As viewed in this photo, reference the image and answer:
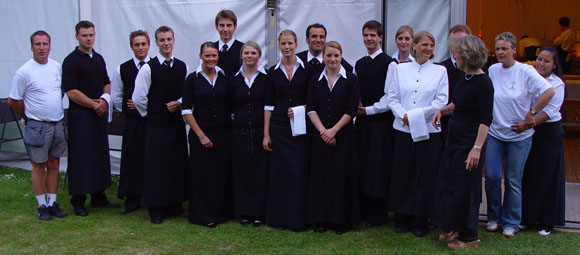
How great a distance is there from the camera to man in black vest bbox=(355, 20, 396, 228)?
15.6 feet

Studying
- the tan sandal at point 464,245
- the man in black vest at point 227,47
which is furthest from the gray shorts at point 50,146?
the tan sandal at point 464,245

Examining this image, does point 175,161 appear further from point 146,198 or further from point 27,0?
point 27,0

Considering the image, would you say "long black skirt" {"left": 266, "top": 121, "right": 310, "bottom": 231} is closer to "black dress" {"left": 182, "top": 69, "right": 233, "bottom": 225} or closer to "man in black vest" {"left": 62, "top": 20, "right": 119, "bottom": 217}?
"black dress" {"left": 182, "top": 69, "right": 233, "bottom": 225}

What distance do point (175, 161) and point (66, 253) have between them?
4.06 feet

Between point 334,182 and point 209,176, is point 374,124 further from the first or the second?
point 209,176

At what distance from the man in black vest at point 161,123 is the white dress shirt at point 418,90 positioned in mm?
1860

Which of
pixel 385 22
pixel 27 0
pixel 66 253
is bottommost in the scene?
pixel 66 253

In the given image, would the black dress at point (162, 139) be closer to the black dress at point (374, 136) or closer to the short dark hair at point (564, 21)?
the black dress at point (374, 136)

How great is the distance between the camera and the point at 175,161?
5168mm

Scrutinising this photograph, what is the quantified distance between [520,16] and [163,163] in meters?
8.99

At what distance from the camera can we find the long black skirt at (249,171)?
4.89 m

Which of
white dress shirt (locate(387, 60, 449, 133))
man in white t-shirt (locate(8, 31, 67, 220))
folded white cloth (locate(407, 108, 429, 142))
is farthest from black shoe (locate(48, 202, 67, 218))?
folded white cloth (locate(407, 108, 429, 142))

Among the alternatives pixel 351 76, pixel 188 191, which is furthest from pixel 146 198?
pixel 351 76

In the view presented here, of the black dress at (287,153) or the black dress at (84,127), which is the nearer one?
the black dress at (287,153)
